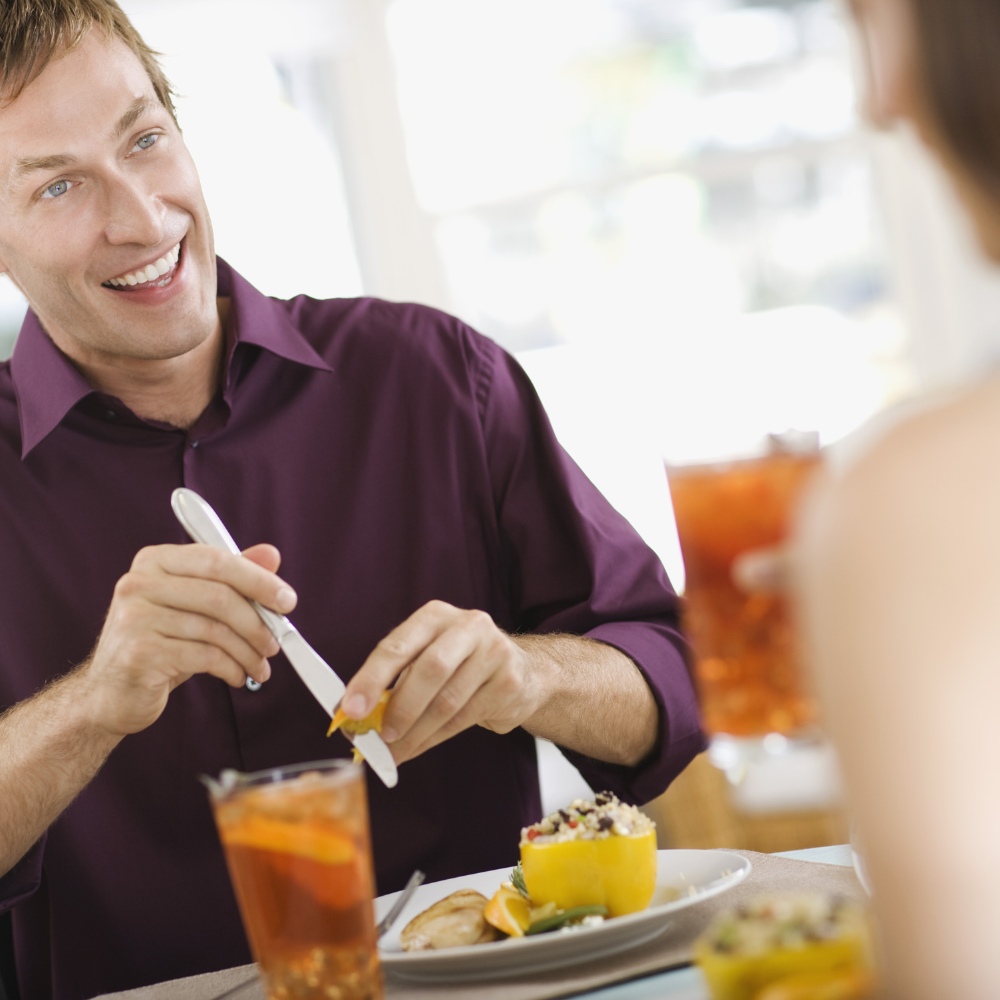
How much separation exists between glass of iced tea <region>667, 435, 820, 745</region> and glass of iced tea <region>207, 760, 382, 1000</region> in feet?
0.86

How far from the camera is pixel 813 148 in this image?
393 centimetres

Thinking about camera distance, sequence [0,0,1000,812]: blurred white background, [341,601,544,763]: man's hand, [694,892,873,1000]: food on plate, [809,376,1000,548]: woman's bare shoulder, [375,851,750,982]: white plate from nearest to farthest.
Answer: [809,376,1000,548]: woman's bare shoulder, [694,892,873,1000]: food on plate, [375,851,750,982]: white plate, [341,601,544,763]: man's hand, [0,0,1000,812]: blurred white background

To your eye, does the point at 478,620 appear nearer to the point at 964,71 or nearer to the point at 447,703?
the point at 447,703

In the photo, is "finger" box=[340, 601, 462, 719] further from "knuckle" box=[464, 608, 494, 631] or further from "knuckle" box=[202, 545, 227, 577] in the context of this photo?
"knuckle" box=[202, 545, 227, 577]

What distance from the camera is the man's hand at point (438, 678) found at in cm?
112

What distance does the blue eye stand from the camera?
1.71 m

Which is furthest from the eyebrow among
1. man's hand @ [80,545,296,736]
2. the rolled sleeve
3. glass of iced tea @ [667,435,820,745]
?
glass of iced tea @ [667,435,820,745]

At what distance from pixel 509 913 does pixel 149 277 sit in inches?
39.5

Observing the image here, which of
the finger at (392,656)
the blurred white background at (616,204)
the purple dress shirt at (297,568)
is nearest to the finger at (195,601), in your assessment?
the finger at (392,656)

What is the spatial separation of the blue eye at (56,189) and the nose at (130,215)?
0.06 metres

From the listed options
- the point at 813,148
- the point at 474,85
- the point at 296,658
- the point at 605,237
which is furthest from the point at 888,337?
the point at 296,658

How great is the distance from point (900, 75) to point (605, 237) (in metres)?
3.44

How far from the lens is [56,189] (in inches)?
67.5

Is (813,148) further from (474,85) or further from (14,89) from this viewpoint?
(14,89)
